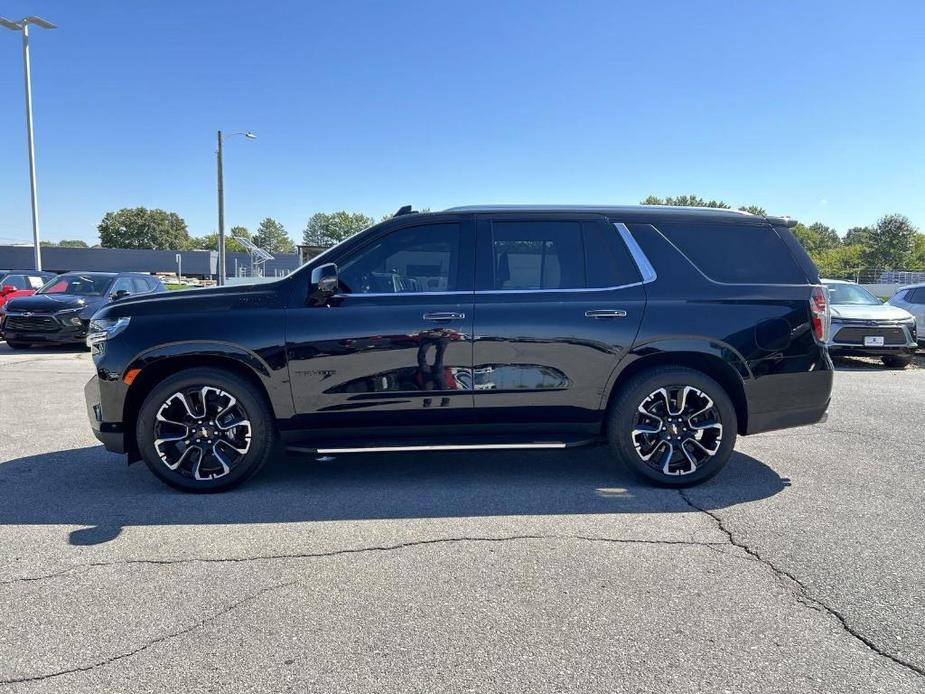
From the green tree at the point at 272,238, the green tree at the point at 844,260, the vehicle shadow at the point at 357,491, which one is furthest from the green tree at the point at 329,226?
the vehicle shadow at the point at 357,491

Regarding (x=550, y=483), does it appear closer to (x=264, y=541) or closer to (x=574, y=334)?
(x=574, y=334)

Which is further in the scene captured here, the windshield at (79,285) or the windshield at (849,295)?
the windshield at (79,285)

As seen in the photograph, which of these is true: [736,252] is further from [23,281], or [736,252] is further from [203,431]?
[23,281]

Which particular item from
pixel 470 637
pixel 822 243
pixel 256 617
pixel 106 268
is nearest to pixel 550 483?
pixel 470 637

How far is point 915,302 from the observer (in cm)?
1281

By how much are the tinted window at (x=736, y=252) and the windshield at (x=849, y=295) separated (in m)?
7.90

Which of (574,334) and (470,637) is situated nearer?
(470,637)

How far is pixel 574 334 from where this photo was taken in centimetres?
424

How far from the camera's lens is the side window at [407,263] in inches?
170

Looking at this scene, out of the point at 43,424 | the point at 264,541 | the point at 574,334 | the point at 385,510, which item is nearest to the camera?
the point at 264,541

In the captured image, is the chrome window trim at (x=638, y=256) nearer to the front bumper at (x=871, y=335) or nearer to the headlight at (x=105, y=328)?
the headlight at (x=105, y=328)

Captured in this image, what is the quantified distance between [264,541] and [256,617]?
0.82m

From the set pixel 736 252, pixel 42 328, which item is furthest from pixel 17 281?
pixel 736 252

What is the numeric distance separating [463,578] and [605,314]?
209 centimetres
